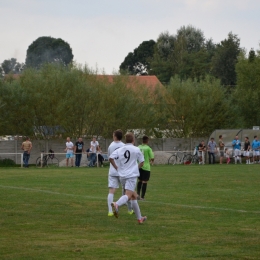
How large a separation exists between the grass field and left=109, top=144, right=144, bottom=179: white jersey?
933 mm

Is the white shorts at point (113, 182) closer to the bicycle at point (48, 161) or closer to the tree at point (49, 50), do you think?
the bicycle at point (48, 161)

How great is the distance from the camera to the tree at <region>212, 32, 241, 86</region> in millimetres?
102500

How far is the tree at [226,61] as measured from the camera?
4035 inches

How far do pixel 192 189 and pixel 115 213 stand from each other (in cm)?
869

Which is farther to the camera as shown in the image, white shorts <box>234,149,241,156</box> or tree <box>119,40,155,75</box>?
tree <box>119,40,155,75</box>

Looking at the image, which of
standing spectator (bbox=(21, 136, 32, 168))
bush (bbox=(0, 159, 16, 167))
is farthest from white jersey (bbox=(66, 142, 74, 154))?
bush (bbox=(0, 159, 16, 167))

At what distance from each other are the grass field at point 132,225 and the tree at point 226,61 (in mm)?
81978

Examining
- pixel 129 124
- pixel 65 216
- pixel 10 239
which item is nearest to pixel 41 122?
pixel 129 124

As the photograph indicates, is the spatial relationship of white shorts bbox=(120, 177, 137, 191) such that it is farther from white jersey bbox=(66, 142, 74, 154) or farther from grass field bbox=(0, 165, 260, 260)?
white jersey bbox=(66, 142, 74, 154)

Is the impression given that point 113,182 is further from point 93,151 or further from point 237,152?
point 237,152

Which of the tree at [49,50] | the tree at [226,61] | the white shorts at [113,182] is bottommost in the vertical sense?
the white shorts at [113,182]

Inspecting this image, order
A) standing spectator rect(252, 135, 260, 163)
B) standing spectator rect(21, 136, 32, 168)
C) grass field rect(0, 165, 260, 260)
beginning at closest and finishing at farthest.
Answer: grass field rect(0, 165, 260, 260) → standing spectator rect(21, 136, 32, 168) → standing spectator rect(252, 135, 260, 163)

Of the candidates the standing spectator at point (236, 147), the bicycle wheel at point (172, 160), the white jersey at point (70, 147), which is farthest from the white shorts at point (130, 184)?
the bicycle wheel at point (172, 160)

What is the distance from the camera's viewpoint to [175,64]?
10631cm
